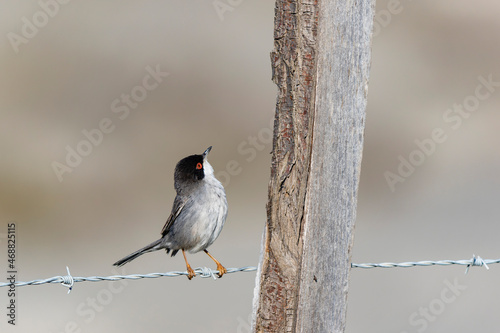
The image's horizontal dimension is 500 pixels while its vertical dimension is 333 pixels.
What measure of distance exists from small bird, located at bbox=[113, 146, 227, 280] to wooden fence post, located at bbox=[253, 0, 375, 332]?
315 centimetres

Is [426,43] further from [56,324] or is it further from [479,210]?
[56,324]

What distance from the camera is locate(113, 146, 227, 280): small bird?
7.01 meters

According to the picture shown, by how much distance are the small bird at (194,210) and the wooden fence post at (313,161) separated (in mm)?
3152

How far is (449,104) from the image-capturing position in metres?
18.9

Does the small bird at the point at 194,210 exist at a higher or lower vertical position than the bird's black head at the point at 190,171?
lower

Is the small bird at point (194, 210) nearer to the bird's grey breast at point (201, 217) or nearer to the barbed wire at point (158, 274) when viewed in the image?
the bird's grey breast at point (201, 217)

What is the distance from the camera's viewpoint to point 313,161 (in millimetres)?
3691

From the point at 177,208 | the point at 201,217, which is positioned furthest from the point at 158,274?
the point at 177,208

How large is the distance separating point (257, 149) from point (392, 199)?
131 inches

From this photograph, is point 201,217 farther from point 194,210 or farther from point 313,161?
point 313,161

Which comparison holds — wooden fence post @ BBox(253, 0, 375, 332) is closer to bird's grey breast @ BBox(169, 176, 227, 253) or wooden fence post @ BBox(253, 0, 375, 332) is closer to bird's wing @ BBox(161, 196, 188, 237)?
bird's grey breast @ BBox(169, 176, 227, 253)

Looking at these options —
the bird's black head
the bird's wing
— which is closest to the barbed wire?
the bird's wing

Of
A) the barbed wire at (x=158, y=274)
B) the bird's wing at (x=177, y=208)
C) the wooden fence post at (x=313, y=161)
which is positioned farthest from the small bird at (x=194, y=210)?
the wooden fence post at (x=313, y=161)

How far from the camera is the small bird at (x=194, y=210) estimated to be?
7.01 m
